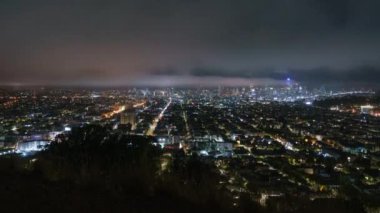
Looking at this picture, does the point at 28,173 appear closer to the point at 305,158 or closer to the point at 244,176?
A: the point at 244,176

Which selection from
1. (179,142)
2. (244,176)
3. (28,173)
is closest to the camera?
(28,173)

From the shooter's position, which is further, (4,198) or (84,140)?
(84,140)

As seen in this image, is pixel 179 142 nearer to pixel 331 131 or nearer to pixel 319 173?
pixel 319 173

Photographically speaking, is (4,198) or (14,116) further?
(14,116)

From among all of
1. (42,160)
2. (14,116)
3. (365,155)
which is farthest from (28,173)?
(14,116)

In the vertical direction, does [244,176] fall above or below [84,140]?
below

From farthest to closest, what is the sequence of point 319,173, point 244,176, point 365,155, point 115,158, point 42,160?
point 365,155, point 319,173, point 244,176, point 115,158, point 42,160

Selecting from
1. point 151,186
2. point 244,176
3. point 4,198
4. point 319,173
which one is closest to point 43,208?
point 4,198

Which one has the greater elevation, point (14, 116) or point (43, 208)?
point (43, 208)

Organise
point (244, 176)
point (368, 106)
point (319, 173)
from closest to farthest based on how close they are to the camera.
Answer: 1. point (244, 176)
2. point (319, 173)
3. point (368, 106)
